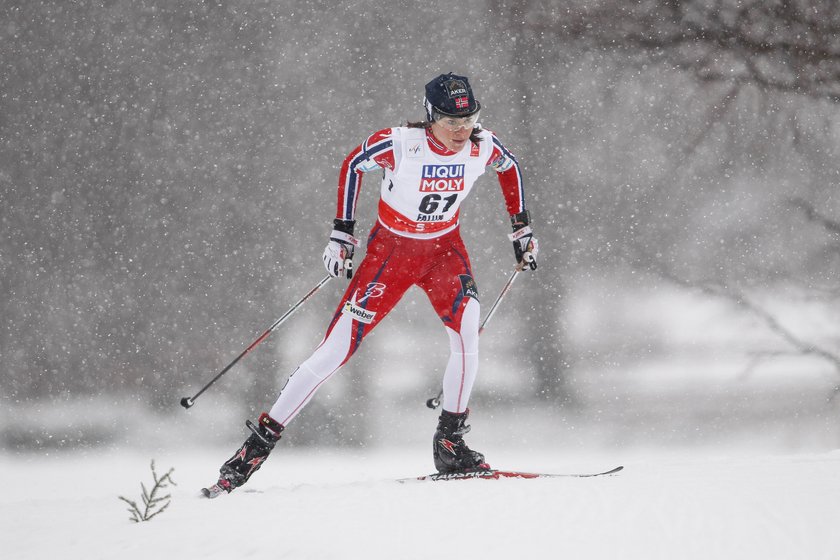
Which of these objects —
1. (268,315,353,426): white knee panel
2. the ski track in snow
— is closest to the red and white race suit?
(268,315,353,426): white knee panel

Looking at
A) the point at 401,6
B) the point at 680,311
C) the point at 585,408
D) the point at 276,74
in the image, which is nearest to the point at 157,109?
the point at 276,74

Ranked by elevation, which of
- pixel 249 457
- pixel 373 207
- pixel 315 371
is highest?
pixel 373 207

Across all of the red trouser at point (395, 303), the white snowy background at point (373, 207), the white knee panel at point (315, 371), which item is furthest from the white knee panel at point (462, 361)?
the white snowy background at point (373, 207)

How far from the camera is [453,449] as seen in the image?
3127 millimetres

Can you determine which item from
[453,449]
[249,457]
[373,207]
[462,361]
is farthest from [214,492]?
[373,207]

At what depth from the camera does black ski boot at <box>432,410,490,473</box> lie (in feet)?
10.2

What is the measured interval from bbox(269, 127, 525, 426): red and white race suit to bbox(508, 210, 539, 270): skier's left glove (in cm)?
30

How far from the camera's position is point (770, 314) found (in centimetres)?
593

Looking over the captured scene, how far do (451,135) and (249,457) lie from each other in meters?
1.56

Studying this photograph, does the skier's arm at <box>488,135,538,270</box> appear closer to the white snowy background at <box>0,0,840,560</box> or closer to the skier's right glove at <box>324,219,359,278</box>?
the skier's right glove at <box>324,219,359,278</box>

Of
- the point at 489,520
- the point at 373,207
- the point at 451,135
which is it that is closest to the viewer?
the point at 489,520

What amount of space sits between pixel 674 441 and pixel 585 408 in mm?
721

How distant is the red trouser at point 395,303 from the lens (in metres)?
2.91

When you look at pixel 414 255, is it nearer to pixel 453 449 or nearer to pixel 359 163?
pixel 359 163
